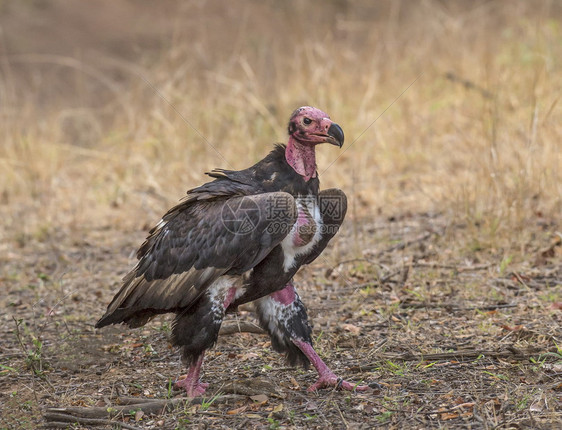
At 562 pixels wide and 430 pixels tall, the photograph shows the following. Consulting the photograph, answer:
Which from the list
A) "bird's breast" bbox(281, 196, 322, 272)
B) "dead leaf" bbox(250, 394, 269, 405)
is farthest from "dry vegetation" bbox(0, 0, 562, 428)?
"bird's breast" bbox(281, 196, 322, 272)

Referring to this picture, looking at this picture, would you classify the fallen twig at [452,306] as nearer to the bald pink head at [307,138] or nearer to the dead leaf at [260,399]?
the bald pink head at [307,138]

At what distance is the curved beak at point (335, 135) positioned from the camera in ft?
12.9

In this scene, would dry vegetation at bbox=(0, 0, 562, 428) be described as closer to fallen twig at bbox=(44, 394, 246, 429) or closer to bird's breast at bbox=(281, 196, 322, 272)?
fallen twig at bbox=(44, 394, 246, 429)

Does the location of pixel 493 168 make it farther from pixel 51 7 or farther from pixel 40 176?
pixel 51 7

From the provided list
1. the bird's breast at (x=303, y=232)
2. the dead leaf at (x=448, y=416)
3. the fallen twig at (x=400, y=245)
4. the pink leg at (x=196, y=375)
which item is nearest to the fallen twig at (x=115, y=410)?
the pink leg at (x=196, y=375)

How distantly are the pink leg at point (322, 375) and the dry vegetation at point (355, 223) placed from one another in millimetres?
82

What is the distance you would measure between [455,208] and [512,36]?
188 inches

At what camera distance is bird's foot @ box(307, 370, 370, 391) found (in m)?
3.84

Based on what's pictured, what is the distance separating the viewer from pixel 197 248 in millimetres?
3814

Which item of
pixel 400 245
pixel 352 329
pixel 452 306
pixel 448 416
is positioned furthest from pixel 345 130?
pixel 448 416

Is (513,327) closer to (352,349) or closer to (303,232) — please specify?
(352,349)

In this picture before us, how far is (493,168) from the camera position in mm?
5844

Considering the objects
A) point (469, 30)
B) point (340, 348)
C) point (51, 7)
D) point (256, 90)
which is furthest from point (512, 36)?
point (51, 7)

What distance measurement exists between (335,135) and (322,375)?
3.96 ft
